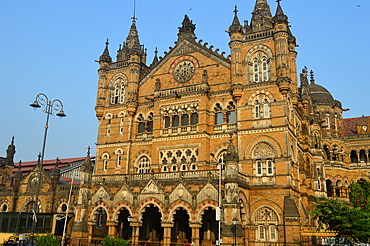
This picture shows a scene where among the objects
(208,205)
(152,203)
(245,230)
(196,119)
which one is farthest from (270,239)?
(196,119)

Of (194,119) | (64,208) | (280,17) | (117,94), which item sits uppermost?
(280,17)

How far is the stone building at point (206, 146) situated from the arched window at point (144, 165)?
0.12m

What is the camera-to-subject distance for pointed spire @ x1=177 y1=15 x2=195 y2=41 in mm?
43856

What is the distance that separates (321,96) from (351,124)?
8399 millimetres

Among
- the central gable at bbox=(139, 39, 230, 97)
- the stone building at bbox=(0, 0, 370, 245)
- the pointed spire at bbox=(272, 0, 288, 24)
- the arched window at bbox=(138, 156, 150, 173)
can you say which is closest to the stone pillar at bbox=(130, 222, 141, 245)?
the stone building at bbox=(0, 0, 370, 245)

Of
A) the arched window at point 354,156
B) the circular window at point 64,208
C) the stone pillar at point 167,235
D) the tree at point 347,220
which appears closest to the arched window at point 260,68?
the tree at point 347,220

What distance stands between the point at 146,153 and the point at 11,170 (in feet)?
93.6

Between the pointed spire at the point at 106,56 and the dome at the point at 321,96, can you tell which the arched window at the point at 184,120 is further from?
the dome at the point at 321,96

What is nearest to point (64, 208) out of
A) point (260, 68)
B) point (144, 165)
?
point (144, 165)

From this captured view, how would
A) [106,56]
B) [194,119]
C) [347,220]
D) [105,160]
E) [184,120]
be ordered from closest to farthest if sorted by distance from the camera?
[347,220] → [194,119] → [184,120] → [105,160] → [106,56]

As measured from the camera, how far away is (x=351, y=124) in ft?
194

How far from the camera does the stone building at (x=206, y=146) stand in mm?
33000

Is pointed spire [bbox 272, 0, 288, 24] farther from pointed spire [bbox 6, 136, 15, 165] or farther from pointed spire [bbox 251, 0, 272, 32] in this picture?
pointed spire [bbox 6, 136, 15, 165]

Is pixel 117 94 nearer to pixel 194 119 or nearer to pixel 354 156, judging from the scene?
Answer: pixel 194 119
